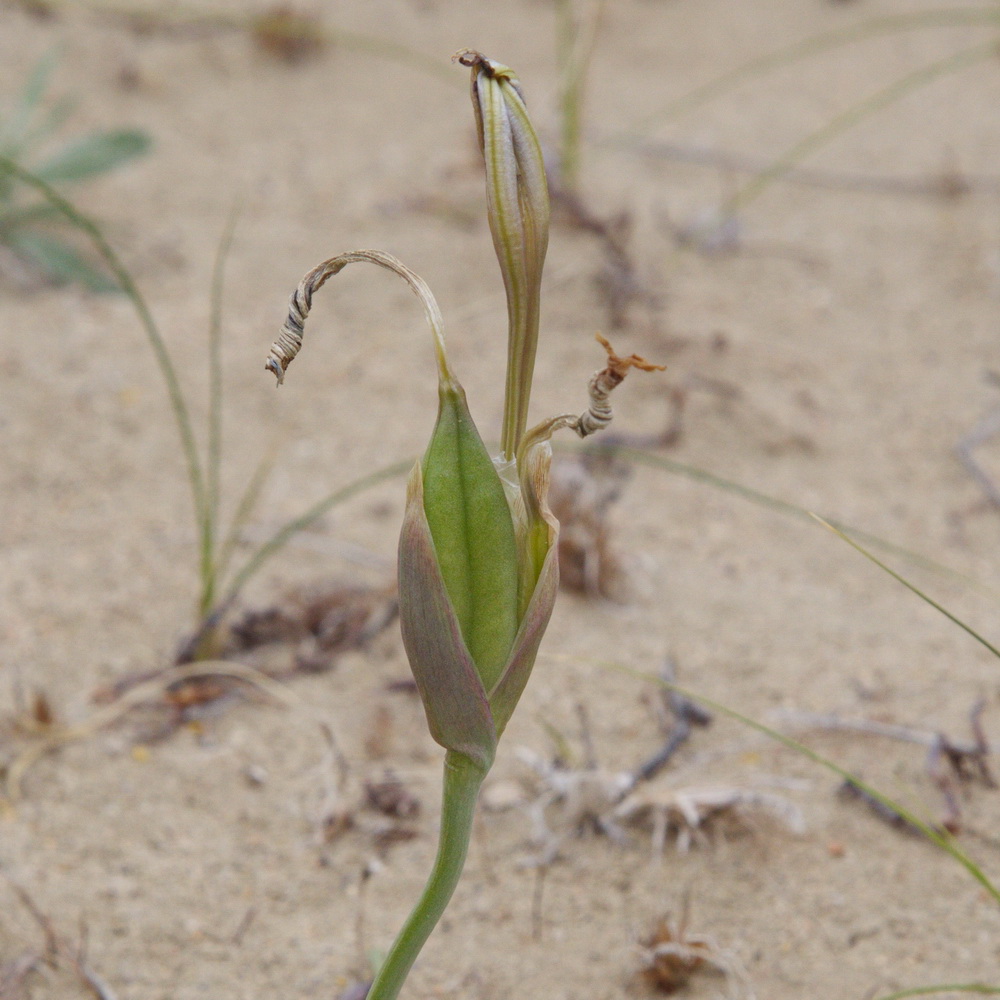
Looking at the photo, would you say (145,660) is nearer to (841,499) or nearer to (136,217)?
(841,499)

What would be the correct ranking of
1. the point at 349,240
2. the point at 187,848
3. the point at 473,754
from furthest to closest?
the point at 349,240, the point at 187,848, the point at 473,754

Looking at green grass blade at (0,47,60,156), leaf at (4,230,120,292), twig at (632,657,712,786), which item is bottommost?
twig at (632,657,712,786)

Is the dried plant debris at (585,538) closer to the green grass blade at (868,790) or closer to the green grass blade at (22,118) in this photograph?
the green grass blade at (868,790)

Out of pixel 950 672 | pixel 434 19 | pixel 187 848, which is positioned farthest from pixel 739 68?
pixel 187 848

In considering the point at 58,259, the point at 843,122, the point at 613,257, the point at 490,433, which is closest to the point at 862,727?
the point at 490,433

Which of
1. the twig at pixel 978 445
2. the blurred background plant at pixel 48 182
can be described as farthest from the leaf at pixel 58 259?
the twig at pixel 978 445

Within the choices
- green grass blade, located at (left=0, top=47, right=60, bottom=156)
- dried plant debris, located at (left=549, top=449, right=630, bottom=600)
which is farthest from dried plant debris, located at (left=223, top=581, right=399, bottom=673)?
green grass blade, located at (left=0, top=47, right=60, bottom=156)

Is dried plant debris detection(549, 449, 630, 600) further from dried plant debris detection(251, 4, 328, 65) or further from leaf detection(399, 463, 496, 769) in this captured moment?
dried plant debris detection(251, 4, 328, 65)
